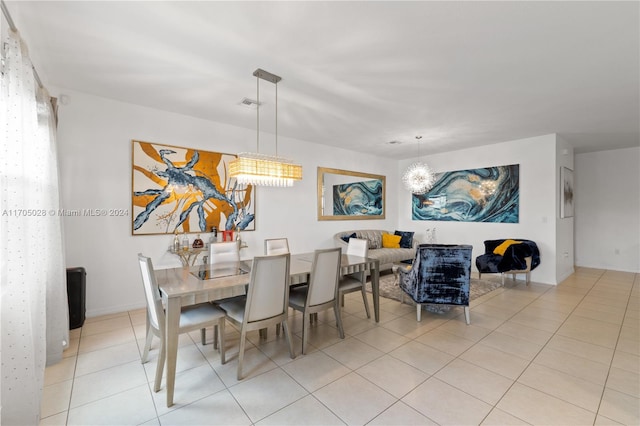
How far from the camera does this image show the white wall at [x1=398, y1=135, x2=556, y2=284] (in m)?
5.07

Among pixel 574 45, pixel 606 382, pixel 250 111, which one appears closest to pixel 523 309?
pixel 606 382

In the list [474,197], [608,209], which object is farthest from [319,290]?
[608,209]

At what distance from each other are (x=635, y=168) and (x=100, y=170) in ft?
31.4

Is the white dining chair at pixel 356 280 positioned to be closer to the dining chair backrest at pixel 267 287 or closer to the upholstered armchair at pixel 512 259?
the dining chair backrest at pixel 267 287

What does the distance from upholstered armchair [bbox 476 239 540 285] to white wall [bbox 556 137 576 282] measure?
486 mm

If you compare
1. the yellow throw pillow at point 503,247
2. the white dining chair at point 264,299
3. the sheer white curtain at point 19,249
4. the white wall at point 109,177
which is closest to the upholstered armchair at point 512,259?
the yellow throw pillow at point 503,247

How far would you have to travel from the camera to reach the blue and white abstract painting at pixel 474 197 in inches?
219

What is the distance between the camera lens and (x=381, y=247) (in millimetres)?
6473

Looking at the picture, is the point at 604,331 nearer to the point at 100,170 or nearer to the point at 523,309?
the point at 523,309

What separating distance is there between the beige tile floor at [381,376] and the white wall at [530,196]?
169 centimetres

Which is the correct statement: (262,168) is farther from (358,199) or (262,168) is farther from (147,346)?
(358,199)

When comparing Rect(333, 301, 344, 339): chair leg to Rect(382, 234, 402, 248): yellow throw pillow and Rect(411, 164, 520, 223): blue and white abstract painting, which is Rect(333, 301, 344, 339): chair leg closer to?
Rect(382, 234, 402, 248): yellow throw pillow

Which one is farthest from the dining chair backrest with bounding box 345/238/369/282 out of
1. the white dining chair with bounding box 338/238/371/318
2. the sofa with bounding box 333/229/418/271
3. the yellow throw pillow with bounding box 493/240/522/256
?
the yellow throw pillow with bounding box 493/240/522/256

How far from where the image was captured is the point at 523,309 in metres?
3.84
